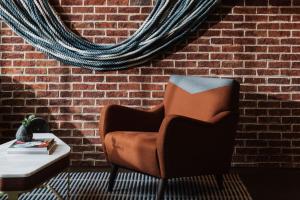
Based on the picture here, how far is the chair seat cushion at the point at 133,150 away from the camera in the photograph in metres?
2.80

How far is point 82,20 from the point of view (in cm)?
388

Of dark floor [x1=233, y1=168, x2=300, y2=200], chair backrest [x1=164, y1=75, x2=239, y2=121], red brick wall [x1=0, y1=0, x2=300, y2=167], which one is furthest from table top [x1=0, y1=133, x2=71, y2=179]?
dark floor [x1=233, y1=168, x2=300, y2=200]

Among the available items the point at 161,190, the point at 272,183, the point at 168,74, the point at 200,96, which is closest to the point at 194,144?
the point at 161,190

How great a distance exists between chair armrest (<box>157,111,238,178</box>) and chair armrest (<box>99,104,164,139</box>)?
1.93 ft

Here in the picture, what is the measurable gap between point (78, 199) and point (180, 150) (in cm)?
73

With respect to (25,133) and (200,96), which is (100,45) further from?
(25,133)

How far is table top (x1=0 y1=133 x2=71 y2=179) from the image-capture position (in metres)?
2.09

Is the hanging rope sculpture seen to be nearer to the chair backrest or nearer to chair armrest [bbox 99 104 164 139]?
the chair backrest

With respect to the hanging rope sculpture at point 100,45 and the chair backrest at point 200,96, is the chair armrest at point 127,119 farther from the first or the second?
the hanging rope sculpture at point 100,45

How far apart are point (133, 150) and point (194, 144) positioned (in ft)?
1.24

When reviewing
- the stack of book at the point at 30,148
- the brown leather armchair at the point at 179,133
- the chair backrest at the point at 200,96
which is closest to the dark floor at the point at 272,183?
the brown leather armchair at the point at 179,133

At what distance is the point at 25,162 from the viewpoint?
2.33 meters

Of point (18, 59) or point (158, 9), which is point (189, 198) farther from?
point (18, 59)

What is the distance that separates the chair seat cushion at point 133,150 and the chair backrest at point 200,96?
437 millimetres
